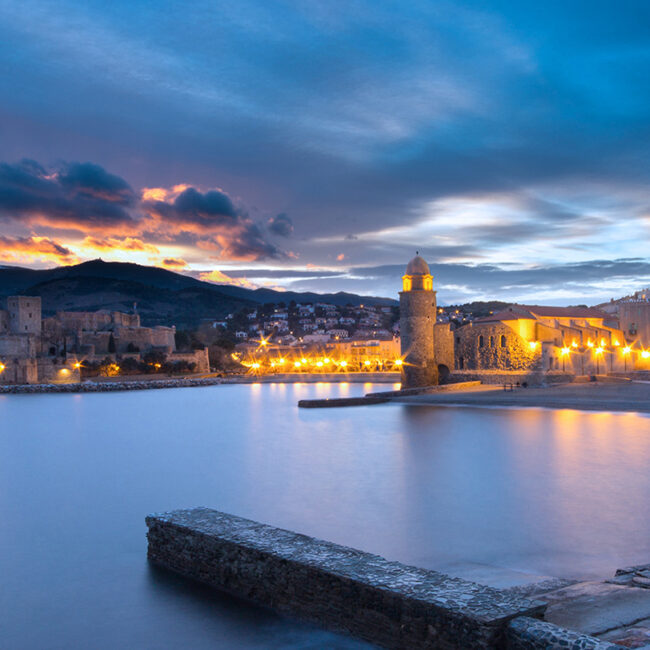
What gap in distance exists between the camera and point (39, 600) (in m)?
5.68

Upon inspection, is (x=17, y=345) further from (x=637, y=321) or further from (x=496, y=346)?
(x=637, y=321)

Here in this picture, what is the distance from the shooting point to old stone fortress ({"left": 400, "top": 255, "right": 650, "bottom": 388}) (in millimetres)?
25672

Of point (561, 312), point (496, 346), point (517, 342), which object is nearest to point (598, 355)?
point (561, 312)

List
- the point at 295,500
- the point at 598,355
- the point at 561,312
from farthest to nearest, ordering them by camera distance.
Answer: the point at 561,312
the point at 598,355
the point at 295,500

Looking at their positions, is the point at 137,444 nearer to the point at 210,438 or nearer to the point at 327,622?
the point at 210,438

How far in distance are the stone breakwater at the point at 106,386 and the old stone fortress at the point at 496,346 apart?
18196 millimetres

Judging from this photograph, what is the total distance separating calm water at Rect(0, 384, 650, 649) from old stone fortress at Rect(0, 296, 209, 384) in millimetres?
18334

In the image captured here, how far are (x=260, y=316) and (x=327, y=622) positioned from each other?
101812mm

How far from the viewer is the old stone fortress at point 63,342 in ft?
125

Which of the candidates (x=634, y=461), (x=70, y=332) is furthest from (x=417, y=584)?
(x=70, y=332)

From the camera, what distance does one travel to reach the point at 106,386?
38.8 meters

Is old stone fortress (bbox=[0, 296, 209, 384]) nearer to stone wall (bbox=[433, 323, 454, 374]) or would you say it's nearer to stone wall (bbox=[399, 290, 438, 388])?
stone wall (bbox=[399, 290, 438, 388])

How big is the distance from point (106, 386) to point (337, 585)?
36.7 meters

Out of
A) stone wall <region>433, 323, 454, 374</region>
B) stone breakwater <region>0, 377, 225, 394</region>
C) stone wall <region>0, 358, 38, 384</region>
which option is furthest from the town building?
stone wall <region>0, 358, 38, 384</region>
